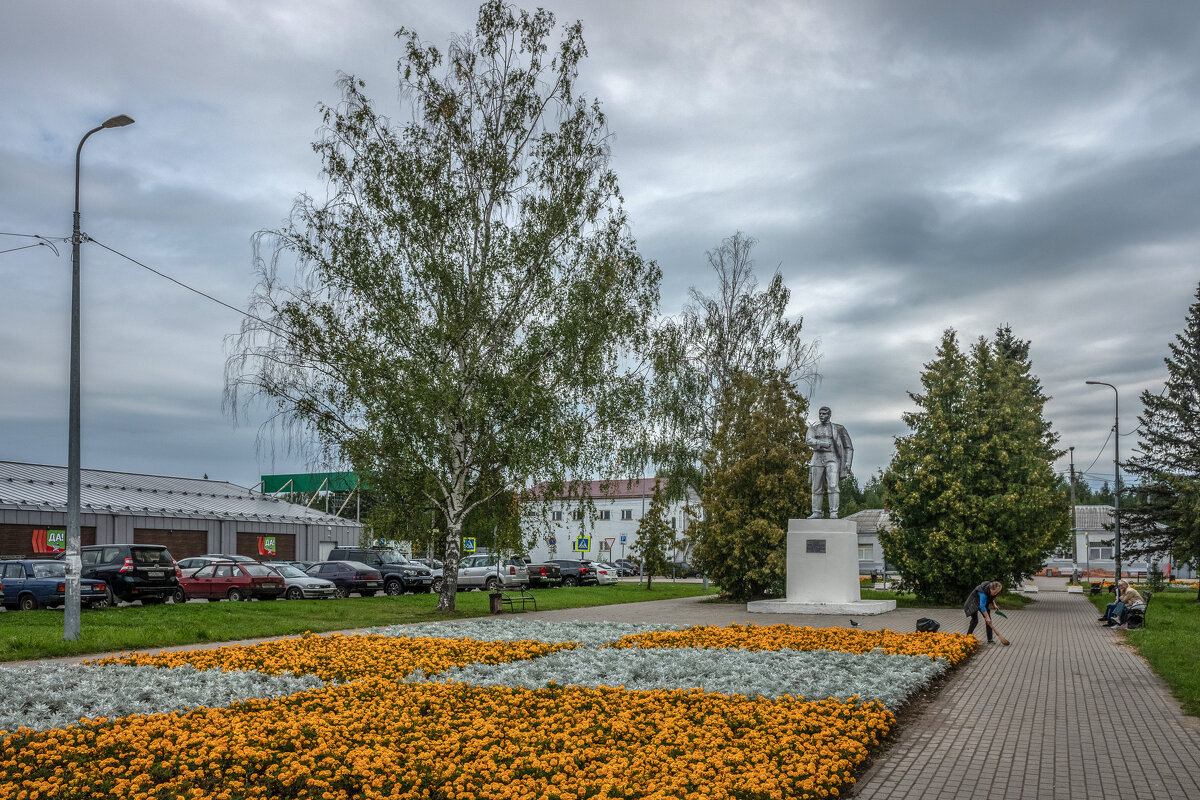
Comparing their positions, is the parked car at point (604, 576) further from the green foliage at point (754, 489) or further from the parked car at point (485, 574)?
the green foliage at point (754, 489)

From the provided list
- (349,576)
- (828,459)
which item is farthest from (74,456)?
(349,576)

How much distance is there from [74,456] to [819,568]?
692 inches

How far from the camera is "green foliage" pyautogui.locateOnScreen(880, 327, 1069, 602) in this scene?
92.0 feet

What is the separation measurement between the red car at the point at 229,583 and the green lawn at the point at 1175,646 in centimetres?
2334

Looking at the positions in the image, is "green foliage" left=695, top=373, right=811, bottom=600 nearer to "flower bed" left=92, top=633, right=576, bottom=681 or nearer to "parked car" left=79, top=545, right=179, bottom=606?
"flower bed" left=92, top=633, right=576, bottom=681

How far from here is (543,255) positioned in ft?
76.9

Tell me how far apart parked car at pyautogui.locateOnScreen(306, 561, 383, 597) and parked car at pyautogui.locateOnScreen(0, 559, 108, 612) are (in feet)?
32.8

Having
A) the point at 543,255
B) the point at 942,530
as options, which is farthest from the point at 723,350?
the point at 543,255

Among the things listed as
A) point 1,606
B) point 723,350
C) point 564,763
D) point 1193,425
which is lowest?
point 1,606

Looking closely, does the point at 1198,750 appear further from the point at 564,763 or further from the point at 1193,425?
the point at 1193,425

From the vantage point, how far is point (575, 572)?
1770 inches

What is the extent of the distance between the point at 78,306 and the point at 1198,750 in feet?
56.8

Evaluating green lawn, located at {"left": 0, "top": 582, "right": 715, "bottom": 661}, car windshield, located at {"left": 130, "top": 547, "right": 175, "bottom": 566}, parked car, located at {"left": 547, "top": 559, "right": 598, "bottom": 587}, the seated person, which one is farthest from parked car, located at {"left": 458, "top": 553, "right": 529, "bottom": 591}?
the seated person

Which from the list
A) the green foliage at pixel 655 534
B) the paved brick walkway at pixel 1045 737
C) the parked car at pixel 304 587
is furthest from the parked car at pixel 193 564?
the paved brick walkway at pixel 1045 737
